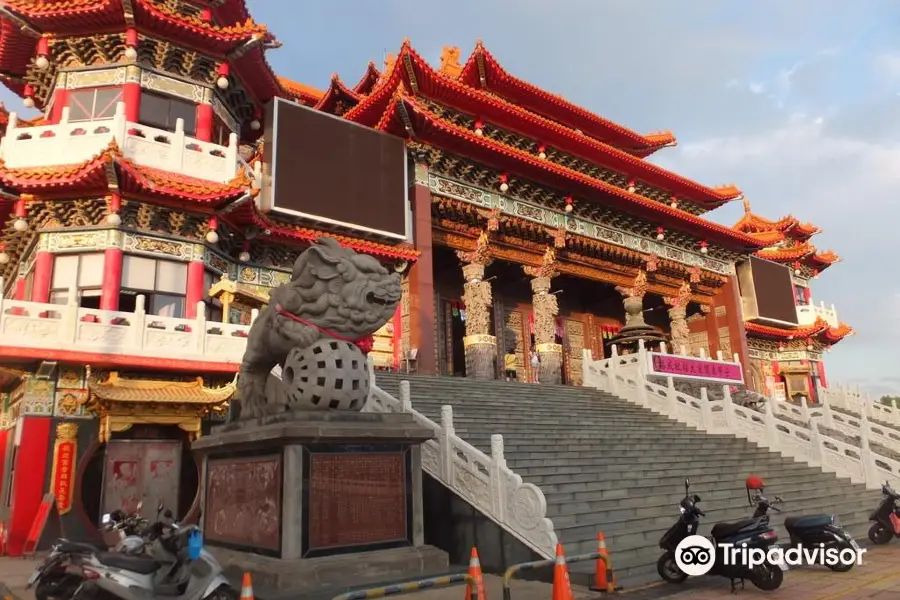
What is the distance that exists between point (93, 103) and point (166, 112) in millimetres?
1642

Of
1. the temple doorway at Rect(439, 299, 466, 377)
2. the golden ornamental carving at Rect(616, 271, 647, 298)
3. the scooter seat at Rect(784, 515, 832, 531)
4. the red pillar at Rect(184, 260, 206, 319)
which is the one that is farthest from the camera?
the golden ornamental carving at Rect(616, 271, 647, 298)

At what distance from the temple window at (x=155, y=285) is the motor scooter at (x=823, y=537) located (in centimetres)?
1217

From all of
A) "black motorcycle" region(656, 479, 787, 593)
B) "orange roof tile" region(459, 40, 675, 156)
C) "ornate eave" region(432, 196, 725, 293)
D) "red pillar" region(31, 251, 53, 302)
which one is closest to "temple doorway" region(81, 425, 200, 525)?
"red pillar" region(31, 251, 53, 302)

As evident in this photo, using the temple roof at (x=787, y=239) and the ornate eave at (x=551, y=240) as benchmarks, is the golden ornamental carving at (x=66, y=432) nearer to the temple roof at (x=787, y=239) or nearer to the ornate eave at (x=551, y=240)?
the ornate eave at (x=551, y=240)

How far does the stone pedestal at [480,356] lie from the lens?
19.6m

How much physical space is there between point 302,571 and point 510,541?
9.06 feet

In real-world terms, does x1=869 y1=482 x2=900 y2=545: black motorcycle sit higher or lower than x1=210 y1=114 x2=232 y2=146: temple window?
lower

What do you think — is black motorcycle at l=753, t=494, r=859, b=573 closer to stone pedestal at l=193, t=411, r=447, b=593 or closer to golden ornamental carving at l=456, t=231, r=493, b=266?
stone pedestal at l=193, t=411, r=447, b=593

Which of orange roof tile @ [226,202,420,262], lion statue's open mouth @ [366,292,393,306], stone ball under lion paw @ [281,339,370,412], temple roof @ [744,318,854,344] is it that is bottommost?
stone ball under lion paw @ [281,339,370,412]

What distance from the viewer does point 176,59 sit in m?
15.8

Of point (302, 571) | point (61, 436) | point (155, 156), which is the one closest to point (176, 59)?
point (155, 156)

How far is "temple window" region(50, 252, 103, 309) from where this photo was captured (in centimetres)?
1352

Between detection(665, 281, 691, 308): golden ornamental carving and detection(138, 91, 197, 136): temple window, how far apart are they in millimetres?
20369

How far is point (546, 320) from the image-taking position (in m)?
21.8
